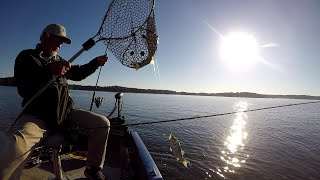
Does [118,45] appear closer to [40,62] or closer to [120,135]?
[40,62]

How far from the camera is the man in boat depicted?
337 centimetres

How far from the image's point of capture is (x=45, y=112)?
3.94m

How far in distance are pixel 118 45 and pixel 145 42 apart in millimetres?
549

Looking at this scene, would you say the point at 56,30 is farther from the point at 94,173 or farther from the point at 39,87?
the point at 94,173

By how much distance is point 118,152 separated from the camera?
349 inches

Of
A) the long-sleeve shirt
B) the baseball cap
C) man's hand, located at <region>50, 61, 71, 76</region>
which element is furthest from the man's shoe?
the baseball cap

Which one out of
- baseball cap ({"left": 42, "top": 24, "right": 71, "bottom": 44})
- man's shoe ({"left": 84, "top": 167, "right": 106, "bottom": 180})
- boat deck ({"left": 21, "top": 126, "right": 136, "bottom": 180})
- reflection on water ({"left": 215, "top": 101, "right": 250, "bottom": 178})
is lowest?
reflection on water ({"left": 215, "top": 101, "right": 250, "bottom": 178})

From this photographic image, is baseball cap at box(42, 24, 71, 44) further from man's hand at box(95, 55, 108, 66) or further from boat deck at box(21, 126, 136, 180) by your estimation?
boat deck at box(21, 126, 136, 180)

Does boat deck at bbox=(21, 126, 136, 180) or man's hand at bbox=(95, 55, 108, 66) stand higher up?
man's hand at bbox=(95, 55, 108, 66)

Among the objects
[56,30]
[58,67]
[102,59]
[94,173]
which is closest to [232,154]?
[102,59]

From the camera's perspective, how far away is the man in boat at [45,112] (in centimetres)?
337

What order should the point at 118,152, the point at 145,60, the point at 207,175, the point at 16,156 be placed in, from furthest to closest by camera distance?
the point at 207,175 < the point at 118,152 < the point at 145,60 < the point at 16,156

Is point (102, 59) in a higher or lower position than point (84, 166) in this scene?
higher

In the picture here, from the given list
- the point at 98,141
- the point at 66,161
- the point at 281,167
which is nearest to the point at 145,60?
the point at 98,141
